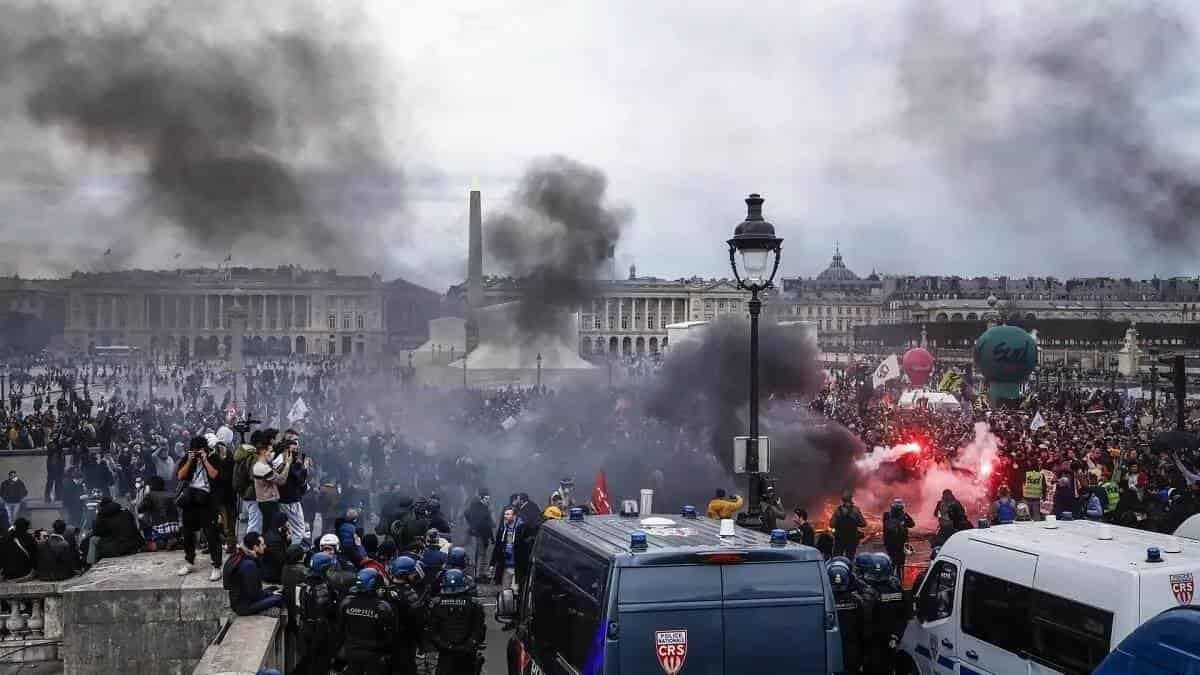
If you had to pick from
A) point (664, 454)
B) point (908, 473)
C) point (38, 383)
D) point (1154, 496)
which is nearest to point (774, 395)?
point (664, 454)

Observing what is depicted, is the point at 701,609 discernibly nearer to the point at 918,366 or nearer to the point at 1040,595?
the point at 1040,595

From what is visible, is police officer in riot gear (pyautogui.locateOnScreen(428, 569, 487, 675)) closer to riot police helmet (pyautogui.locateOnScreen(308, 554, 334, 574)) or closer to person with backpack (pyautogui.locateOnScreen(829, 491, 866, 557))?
riot police helmet (pyautogui.locateOnScreen(308, 554, 334, 574))

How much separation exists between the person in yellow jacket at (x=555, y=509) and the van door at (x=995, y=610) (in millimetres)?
3688

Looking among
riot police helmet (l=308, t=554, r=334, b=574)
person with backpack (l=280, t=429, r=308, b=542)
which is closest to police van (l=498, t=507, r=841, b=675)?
riot police helmet (l=308, t=554, r=334, b=574)

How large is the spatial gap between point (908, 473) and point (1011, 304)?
110 meters

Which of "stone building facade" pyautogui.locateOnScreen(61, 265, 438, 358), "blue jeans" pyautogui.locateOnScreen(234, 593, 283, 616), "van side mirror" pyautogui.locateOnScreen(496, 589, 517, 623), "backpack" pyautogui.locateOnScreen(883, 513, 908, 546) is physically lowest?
"backpack" pyautogui.locateOnScreen(883, 513, 908, 546)

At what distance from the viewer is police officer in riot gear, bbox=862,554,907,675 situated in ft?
23.5

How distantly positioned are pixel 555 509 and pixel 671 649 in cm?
562

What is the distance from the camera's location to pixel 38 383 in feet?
138

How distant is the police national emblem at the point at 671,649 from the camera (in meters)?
4.96

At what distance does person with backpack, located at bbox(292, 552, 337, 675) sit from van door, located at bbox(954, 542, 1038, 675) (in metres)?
3.98

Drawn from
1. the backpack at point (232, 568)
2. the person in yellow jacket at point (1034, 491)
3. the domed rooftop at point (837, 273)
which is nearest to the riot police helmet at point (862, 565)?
the backpack at point (232, 568)

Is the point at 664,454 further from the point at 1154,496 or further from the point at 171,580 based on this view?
the point at 171,580

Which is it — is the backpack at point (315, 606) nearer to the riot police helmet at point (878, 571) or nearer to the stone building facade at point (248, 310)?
the riot police helmet at point (878, 571)
